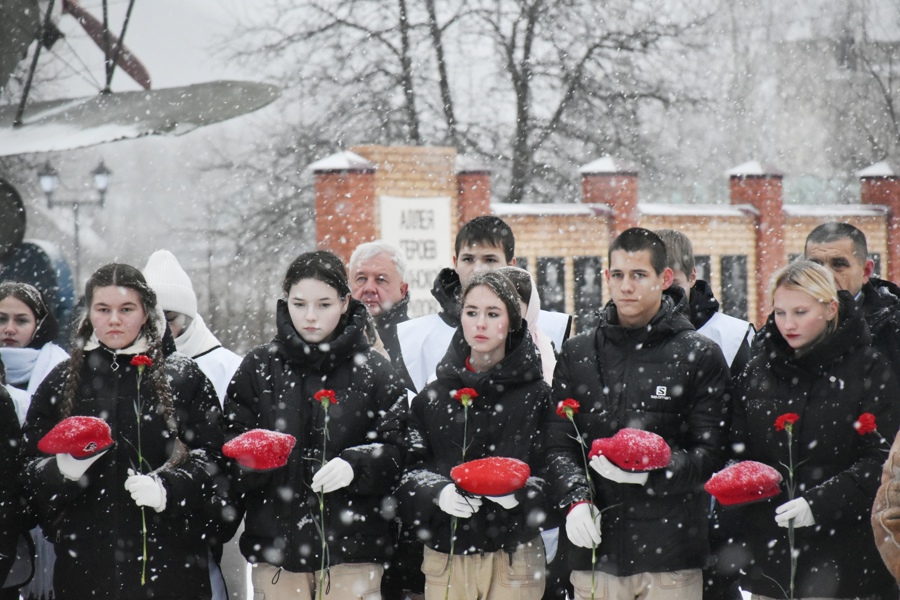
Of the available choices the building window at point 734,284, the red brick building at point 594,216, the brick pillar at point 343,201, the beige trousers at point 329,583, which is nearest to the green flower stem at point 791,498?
the beige trousers at point 329,583

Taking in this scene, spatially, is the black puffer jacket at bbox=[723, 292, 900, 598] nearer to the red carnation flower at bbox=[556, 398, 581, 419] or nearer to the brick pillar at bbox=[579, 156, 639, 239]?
the red carnation flower at bbox=[556, 398, 581, 419]

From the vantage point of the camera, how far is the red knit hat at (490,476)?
330 cm

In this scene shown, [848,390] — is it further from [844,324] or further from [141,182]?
[141,182]

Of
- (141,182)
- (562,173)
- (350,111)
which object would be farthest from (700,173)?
(141,182)

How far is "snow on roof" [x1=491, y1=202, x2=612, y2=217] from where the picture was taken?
1573 cm

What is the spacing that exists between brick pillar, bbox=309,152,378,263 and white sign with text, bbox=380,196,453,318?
382 mm

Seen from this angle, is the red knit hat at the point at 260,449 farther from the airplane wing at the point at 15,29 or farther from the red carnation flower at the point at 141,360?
the airplane wing at the point at 15,29

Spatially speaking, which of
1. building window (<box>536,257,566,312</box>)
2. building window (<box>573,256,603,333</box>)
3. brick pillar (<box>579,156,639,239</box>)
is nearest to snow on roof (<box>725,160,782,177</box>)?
brick pillar (<box>579,156,639,239</box>)

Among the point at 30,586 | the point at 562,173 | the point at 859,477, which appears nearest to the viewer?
the point at 859,477

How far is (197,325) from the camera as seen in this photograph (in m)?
4.76

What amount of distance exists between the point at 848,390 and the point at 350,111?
65.6ft

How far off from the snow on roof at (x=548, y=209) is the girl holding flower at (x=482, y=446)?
1176cm

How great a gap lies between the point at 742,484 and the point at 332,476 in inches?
51.5

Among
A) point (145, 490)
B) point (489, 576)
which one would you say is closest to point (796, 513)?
point (489, 576)
